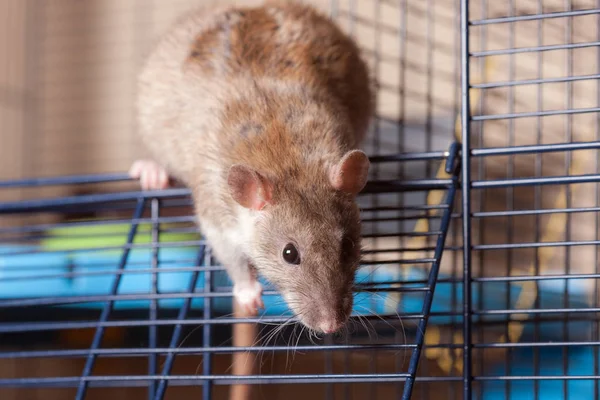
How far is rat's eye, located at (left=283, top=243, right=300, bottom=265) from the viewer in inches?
51.1

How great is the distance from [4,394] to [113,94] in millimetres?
1826

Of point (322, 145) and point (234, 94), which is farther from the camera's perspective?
point (234, 94)

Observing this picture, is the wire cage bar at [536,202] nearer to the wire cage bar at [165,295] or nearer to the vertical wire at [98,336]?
the wire cage bar at [165,295]

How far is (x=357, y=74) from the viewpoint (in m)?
2.05

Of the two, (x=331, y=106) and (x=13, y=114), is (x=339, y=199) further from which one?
(x=13, y=114)

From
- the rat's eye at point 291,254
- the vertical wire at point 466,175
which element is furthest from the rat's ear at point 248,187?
the vertical wire at point 466,175

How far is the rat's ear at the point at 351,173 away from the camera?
1312 millimetres

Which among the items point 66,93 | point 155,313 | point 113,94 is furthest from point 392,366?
point 66,93

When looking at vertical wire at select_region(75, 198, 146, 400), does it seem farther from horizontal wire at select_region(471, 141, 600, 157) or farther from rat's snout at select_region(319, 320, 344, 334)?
horizontal wire at select_region(471, 141, 600, 157)

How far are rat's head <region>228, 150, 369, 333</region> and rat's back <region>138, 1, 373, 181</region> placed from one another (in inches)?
10.7

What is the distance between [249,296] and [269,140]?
1.18 ft

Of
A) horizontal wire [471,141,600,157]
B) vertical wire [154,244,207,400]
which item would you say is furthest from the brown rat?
horizontal wire [471,141,600,157]

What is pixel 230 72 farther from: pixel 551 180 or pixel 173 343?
pixel 551 180

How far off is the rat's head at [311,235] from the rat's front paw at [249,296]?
0.58 ft
